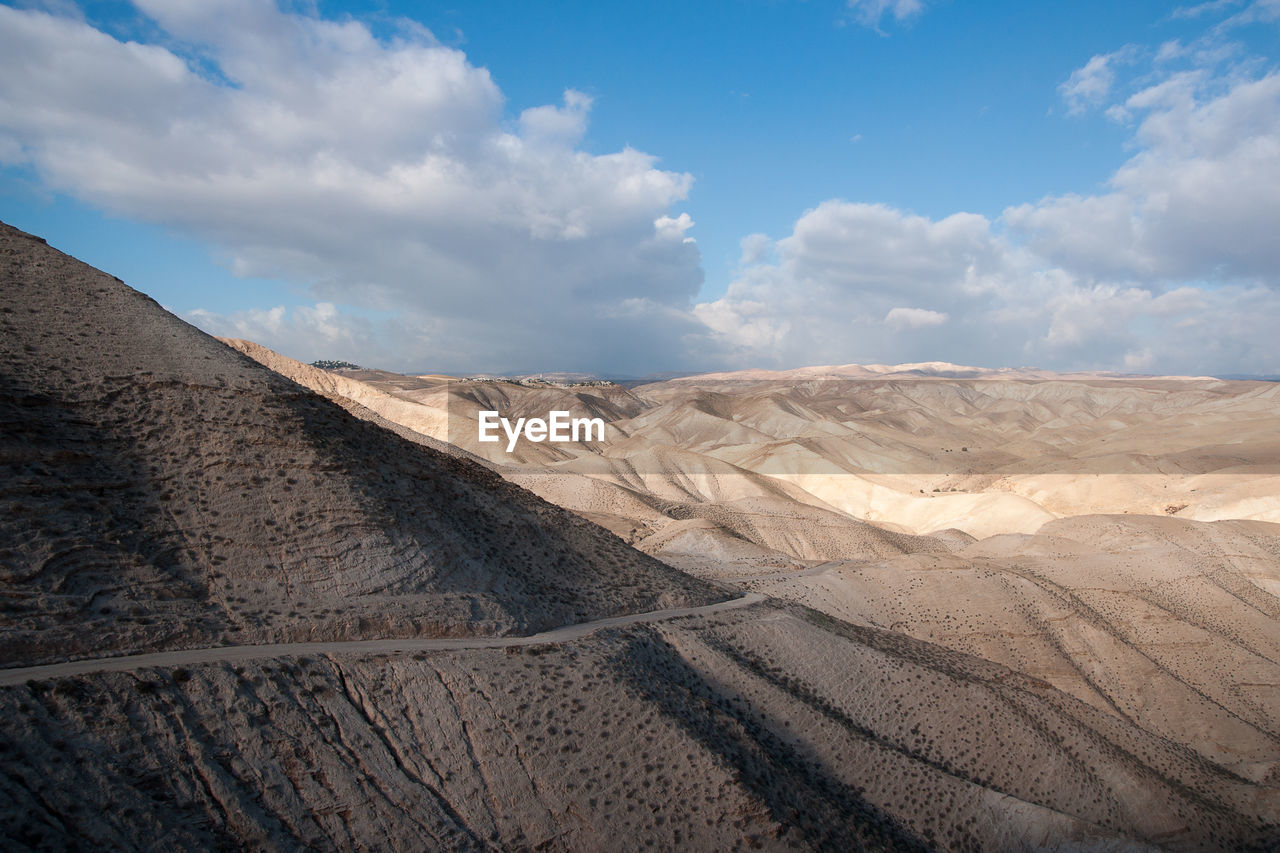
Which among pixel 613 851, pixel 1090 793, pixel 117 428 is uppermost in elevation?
pixel 117 428

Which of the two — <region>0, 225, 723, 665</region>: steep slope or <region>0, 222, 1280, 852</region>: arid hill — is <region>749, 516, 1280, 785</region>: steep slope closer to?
<region>0, 222, 1280, 852</region>: arid hill

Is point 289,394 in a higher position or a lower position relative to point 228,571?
higher

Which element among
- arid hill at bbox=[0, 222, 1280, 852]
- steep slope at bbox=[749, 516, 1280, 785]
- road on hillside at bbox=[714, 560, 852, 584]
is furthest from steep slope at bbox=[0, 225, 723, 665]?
steep slope at bbox=[749, 516, 1280, 785]

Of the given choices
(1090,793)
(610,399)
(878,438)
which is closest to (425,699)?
(1090,793)

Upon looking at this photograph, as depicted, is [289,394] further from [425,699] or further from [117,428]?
[425,699]

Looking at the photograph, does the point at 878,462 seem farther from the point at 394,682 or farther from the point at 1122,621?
the point at 394,682

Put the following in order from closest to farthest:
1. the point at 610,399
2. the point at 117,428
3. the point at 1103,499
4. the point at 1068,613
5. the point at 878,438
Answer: the point at 117,428, the point at 1068,613, the point at 1103,499, the point at 878,438, the point at 610,399

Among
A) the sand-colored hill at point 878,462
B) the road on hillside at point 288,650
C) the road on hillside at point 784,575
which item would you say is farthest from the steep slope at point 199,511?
the sand-colored hill at point 878,462
